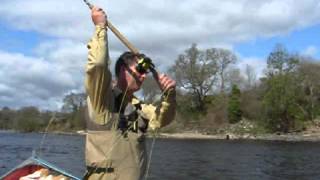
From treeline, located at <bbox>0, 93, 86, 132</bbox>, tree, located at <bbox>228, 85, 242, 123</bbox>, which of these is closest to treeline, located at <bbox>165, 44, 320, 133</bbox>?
tree, located at <bbox>228, 85, 242, 123</bbox>

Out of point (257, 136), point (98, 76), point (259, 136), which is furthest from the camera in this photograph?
point (257, 136)

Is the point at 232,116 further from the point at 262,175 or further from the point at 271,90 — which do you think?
the point at 262,175

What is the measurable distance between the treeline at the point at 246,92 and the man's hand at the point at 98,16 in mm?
93723

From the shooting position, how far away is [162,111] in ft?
15.9

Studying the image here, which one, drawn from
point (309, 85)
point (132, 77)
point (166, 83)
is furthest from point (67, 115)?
point (309, 85)

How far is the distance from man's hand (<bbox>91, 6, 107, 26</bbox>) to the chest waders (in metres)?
0.60

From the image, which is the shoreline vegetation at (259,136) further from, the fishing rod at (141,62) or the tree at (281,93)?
the fishing rod at (141,62)

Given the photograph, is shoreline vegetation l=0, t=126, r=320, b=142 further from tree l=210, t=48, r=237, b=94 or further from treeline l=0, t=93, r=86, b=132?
treeline l=0, t=93, r=86, b=132

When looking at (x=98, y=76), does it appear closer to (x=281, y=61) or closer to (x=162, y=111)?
(x=162, y=111)

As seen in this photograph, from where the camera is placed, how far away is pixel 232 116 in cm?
10969

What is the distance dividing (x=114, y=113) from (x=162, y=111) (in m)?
0.45

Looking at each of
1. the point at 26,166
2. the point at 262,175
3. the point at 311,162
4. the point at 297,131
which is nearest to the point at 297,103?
the point at 297,131

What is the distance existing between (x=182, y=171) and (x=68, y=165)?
660 centimetres

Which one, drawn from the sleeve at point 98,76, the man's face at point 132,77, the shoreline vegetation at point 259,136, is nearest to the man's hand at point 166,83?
the man's face at point 132,77
